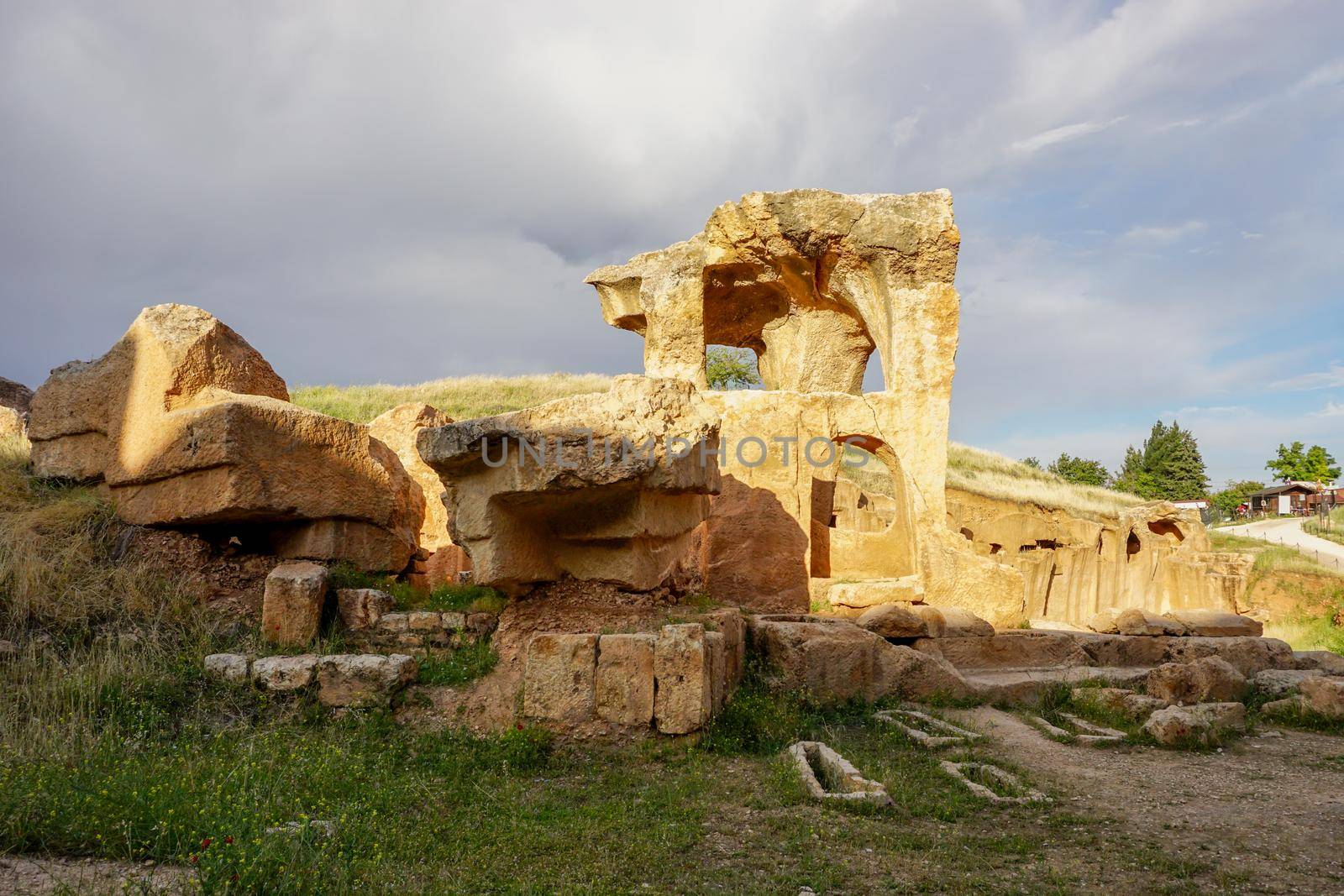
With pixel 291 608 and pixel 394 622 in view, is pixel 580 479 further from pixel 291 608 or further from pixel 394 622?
pixel 291 608

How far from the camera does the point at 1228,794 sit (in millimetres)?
5055

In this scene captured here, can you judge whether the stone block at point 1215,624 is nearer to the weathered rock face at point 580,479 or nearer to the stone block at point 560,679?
the weathered rock face at point 580,479

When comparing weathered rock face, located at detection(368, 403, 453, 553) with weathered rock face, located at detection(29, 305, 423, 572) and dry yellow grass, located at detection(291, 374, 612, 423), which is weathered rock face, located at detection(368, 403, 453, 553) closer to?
weathered rock face, located at detection(29, 305, 423, 572)

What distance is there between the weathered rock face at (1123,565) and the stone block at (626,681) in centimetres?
1080

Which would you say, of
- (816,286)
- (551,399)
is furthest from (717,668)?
(551,399)

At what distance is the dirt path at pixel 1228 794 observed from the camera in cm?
393

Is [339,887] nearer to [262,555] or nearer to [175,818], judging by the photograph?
[175,818]

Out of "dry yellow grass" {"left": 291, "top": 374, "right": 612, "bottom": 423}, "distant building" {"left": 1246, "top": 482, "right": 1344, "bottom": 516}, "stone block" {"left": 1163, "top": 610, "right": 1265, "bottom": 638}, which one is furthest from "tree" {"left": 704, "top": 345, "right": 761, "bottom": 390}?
"distant building" {"left": 1246, "top": 482, "right": 1344, "bottom": 516}

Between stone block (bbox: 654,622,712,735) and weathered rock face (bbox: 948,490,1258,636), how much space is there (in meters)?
10.6

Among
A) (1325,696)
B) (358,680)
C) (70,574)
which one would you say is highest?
(70,574)

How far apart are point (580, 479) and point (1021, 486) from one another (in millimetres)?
25238

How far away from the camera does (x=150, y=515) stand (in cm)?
713

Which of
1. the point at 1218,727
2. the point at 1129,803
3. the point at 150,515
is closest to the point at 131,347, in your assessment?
the point at 150,515

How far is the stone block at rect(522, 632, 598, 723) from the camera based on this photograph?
17.4 ft
